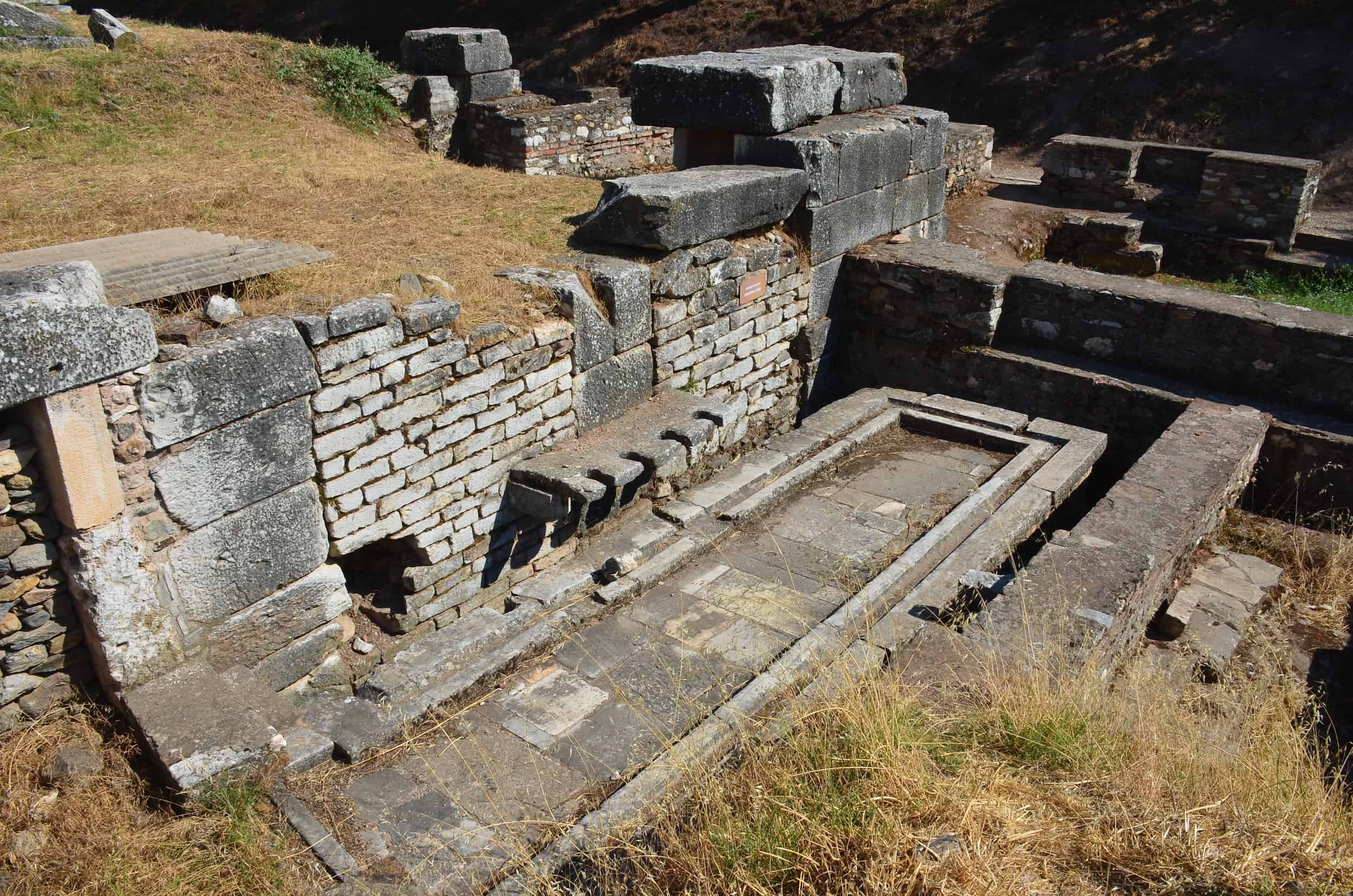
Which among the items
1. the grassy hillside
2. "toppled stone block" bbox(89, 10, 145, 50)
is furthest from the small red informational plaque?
the grassy hillside

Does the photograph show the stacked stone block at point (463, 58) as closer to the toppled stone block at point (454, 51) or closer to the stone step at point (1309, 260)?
the toppled stone block at point (454, 51)

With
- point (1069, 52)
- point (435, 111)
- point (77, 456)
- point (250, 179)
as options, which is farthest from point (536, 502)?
point (1069, 52)

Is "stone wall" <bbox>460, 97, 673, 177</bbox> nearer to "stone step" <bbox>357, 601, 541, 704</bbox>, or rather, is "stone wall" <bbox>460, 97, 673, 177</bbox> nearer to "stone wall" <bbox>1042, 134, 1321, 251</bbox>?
"stone wall" <bbox>1042, 134, 1321, 251</bbox>

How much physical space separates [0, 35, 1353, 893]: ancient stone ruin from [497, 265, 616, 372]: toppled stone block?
26mm

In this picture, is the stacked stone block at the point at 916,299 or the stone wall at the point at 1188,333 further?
the stacked stone block at the point at 916,299

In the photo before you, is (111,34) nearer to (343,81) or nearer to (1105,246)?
(343,81)

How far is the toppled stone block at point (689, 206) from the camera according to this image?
670 centimetres

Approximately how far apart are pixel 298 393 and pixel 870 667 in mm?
2888

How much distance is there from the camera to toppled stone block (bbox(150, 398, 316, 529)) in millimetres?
4312

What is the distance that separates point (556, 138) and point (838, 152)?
503cm

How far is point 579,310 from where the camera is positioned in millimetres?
6102

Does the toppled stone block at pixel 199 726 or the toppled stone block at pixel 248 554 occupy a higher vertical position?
the toppled stone block at pixel 248 554

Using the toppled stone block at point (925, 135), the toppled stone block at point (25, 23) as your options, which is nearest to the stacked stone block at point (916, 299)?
the toppled stone block at point (925, 135)

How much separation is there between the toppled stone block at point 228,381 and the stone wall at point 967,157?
356 inches
